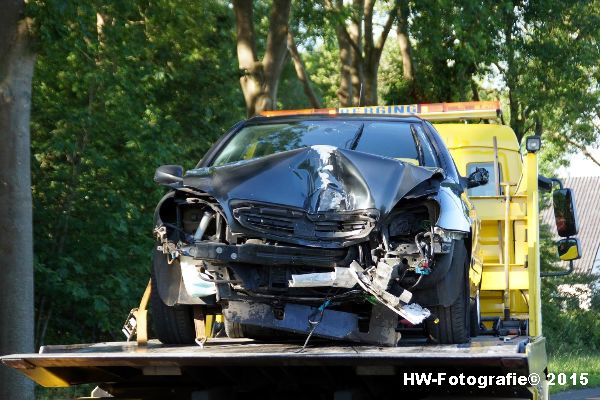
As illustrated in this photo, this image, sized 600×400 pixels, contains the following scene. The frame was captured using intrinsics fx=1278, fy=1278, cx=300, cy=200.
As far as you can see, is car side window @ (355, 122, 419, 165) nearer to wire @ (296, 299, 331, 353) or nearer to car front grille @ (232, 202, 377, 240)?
car front grille @ (232, 202, 377, 240)

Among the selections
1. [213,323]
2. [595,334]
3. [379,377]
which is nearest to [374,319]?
[379,377]

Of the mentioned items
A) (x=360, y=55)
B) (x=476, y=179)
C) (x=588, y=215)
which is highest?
(x=360, y=55)

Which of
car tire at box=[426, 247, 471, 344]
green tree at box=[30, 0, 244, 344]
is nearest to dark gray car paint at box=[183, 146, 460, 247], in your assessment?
car tire at box=[426, 247, 471, 344]

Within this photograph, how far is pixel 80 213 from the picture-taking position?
1736 centimetres

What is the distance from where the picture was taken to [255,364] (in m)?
6.61

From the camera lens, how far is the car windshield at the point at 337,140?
8.71 metres

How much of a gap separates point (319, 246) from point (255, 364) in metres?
0.85

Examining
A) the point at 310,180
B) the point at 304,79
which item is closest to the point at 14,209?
the point at 310,180

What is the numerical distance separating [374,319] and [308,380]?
509 mm

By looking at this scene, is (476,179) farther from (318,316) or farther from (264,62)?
(264,62)

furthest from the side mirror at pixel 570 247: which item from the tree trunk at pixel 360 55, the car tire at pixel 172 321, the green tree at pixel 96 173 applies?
the tree trunk at pixel 360 55

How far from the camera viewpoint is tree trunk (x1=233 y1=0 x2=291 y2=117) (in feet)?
67.3

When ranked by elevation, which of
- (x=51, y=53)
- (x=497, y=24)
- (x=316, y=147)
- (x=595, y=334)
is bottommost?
(x=595, y=334)

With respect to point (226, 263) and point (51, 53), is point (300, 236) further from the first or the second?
point (51, 53)
